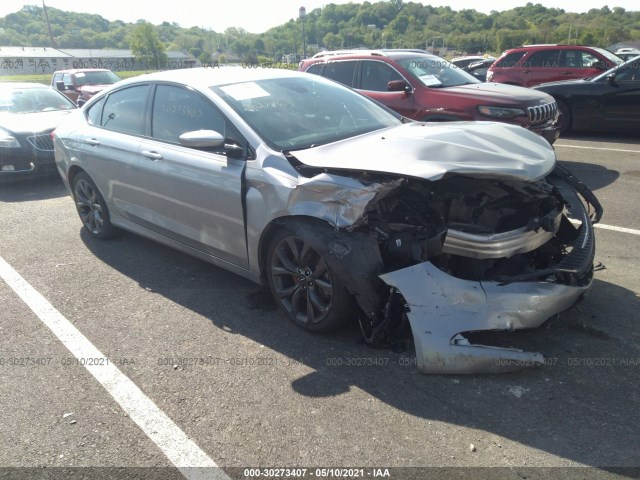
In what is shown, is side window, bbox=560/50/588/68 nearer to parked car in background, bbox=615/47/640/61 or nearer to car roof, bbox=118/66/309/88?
parked car in background, bbox=615/47/640/61

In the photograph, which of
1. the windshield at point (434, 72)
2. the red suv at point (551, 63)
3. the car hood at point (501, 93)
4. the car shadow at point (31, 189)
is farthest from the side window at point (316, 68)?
the red suv at point (551, 63)

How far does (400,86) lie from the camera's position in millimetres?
7617

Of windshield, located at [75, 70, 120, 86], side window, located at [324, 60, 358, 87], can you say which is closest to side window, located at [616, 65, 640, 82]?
side window, located at [324, 60, 358, 87]

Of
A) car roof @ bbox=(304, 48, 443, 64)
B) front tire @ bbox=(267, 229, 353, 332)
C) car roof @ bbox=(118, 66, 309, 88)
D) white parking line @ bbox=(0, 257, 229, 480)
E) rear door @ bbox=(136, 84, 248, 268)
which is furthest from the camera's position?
car roof @ bbox=(304, 48, 443, 64)

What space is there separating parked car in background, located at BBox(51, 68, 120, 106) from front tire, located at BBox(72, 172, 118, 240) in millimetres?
10791

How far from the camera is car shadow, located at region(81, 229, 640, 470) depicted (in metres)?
2.48

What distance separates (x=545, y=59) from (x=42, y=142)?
37.8 feet

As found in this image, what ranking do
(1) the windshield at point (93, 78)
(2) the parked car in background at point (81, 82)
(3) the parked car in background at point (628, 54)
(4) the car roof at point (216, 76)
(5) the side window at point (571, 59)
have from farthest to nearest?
(1) the windshield at point (93, 78), (2) the parked car in background at point (81, 82), (3) the parked car in background at point (628, 54), (5) the side window at point (571, 59), (4) the car roof at point (216, 76)

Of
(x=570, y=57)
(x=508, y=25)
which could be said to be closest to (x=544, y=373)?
(x=570, y=57)

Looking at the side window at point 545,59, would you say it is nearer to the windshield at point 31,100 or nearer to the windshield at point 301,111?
the windshield at point 301,111

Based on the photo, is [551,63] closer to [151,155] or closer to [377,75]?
[377,75]

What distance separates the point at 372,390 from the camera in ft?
9.45

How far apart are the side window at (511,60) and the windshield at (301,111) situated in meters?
9.91

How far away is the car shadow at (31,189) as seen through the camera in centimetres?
768
